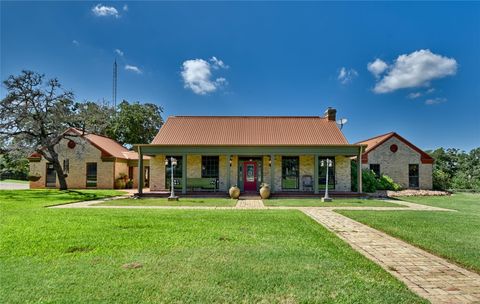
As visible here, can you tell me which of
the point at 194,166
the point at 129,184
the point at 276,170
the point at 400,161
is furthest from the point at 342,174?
the point at 129,184

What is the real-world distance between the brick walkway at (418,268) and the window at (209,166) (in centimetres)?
1204

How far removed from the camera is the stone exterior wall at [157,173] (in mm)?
18797

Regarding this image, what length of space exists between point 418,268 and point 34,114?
22941mm

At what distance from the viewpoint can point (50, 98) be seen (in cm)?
1934

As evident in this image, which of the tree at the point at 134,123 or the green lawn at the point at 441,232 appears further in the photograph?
the tree at the point at 134,123

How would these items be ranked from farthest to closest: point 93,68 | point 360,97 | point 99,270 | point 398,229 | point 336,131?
point 360,97 < point 336,131 < point 93,68 < point 398,229 < point 99,270

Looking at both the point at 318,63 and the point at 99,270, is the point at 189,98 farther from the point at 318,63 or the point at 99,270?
the point at 99,270

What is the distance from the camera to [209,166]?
61.0ft

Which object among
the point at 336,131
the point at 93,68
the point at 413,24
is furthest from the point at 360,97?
the point at 93,68

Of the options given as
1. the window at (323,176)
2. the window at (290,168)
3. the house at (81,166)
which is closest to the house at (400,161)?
the window at (323,176)

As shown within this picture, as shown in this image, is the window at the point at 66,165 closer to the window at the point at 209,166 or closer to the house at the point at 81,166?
the house at the point at 81,166

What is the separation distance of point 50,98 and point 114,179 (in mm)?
7360

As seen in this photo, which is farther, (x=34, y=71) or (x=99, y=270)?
(x=34, y=71)

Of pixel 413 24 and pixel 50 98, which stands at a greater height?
pixel 413 24
